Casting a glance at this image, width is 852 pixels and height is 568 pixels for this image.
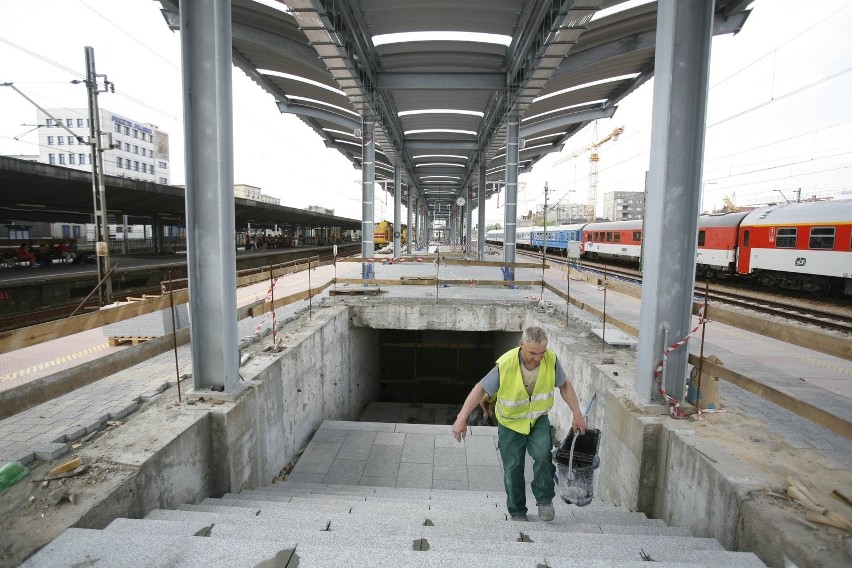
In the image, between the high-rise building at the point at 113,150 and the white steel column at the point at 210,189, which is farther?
the high-rise building at the point at 113,150

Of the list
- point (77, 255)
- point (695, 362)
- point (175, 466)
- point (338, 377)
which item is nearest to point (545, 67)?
point (695, 362)

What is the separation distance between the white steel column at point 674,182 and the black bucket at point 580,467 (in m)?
1.07

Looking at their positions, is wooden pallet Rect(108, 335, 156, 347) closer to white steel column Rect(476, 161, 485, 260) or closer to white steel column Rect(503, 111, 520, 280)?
white steel column Rect(503, 111, 520, 280)

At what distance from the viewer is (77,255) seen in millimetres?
25312

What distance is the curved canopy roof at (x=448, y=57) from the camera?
28.8 ft

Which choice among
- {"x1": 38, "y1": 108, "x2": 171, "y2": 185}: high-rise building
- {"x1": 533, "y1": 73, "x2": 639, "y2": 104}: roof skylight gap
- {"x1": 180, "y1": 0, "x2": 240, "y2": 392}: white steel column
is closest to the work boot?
{"x1": 180, "y1": 0, "x2": 240, "y2": 392}: white steel column

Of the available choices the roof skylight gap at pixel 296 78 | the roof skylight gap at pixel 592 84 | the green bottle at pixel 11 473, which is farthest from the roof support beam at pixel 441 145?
the green bottle at pixel 11 473

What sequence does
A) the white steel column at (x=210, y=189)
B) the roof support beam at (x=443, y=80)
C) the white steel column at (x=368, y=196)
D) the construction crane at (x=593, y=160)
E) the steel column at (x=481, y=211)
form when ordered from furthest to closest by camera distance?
the construction crane at (x=593, y=160) → the steel column at (x=481, y=211) → the white steel column at (x=368, y=196) → the roof support beam at (x=443, y=80) → the white steel column at (x=210, y=189)

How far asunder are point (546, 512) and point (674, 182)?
3.31 m

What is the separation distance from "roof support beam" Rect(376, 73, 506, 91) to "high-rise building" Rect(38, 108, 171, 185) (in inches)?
2643

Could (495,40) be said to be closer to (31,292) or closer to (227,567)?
(227,567)

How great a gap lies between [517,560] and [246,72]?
530 inches

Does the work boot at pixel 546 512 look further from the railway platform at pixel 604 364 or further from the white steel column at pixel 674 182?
the white steel column at pixel 674 182

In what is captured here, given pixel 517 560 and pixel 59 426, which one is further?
pixel 59 426
